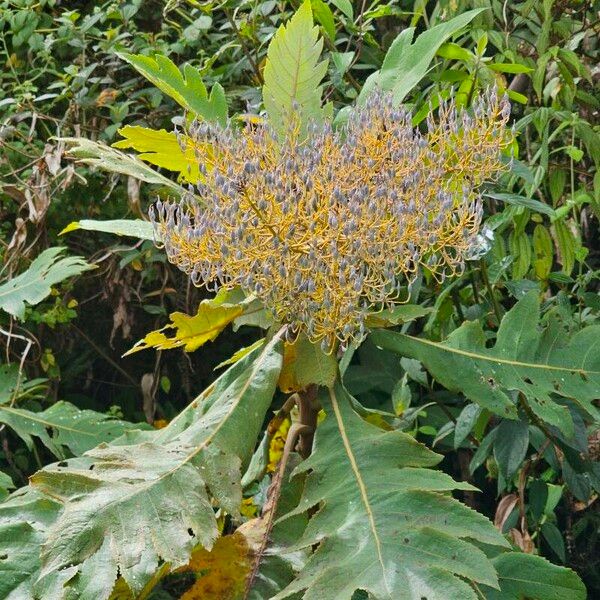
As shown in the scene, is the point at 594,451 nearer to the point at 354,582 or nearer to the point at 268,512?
the point at 268,512

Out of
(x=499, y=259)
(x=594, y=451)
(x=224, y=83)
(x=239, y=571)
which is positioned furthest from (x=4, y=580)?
(x=224, y=83)

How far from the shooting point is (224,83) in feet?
9.58

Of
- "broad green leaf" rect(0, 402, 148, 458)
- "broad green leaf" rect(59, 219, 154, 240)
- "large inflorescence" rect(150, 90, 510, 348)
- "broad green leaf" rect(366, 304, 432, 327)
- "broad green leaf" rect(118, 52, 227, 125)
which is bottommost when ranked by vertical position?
Result: "broad green leaf" rect(0, 402, 148, 458)

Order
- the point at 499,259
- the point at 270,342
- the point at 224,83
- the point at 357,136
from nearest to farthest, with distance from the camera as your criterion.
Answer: the point at 357,136, the point at 270,342, the point at 499,259, the point at 224,83

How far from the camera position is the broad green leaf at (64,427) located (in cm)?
244

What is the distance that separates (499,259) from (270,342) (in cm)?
79

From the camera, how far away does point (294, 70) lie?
1725mm

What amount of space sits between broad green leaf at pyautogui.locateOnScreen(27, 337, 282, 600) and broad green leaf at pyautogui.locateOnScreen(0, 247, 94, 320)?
0.79 m

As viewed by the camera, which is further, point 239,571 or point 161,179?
point 161,179

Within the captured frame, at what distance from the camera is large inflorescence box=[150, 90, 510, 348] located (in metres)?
1.41

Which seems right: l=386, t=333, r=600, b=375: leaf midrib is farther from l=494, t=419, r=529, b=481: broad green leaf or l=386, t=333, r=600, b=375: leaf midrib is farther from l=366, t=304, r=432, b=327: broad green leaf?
l=494, t=419, r=529, b=481: broad green leaf

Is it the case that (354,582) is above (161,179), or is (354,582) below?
below

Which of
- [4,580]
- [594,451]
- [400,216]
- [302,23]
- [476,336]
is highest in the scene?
[302,23]

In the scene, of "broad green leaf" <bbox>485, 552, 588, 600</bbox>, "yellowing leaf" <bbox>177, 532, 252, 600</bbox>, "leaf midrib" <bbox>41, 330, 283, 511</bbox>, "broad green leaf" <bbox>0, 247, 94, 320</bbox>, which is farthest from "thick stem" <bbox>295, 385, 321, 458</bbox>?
"broad green leaf" <bbox>0, 247, 94, 320</bbox>
